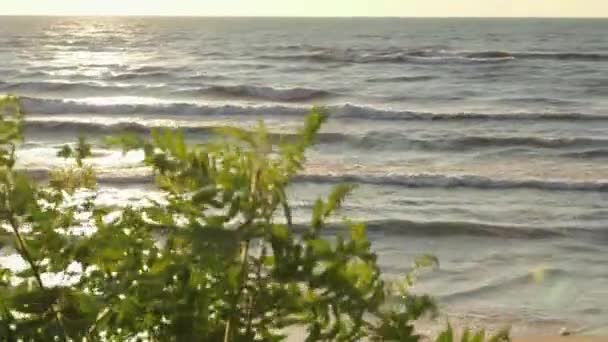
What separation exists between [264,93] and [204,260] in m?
27.6

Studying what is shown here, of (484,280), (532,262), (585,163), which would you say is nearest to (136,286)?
(484,280)

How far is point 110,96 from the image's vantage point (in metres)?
28.1

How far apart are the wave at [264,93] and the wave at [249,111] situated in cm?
326

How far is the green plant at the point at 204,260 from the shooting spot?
4.67 feet

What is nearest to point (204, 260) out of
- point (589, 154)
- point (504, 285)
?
point (504, 285)

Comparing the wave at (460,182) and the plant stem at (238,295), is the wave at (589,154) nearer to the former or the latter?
the wave at (460,182)

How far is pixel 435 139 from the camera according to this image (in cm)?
1925

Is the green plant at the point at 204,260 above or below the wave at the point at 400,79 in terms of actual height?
above

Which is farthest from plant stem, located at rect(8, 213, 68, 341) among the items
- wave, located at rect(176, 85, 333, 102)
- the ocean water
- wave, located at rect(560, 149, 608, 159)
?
wave, located at rect(176, 85, 333, 102)

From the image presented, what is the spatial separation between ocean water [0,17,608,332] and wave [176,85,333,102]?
0.09 metres

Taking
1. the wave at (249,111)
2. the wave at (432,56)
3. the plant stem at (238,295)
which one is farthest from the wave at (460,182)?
the wave at (432,56)

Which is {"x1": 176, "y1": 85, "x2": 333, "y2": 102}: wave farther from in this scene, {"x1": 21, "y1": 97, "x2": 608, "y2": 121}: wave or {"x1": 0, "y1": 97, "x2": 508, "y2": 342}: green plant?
{"x1": 0, "y1": 97, "x2": 508, "y2": 342}: green plant

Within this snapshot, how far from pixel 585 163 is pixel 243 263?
15.7 meters

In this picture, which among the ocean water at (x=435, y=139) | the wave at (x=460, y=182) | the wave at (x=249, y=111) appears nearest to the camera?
the ocean water at (x=435, y=139)
